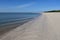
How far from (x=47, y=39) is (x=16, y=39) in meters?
1.60

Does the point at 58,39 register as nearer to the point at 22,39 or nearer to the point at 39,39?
the point at 39,39

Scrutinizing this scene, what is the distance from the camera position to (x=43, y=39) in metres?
6.12

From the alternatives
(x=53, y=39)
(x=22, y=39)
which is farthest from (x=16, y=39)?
Answer: (x=53, y=39)

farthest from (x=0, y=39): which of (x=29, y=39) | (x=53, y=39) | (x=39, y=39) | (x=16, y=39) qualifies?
(x=53, y=39)

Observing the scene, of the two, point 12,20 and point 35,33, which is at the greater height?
point 35,33

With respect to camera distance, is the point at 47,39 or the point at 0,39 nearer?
the point at 47,39

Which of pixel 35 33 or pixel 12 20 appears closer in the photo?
pixel 35 33

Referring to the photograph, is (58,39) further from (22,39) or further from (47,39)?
(22,39)

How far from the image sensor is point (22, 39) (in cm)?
634

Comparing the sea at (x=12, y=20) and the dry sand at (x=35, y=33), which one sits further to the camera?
the sea at (x=12, y=20)

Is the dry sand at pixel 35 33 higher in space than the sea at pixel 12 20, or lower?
higher

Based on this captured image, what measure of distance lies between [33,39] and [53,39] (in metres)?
1.00

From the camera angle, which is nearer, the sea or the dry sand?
the dry sand

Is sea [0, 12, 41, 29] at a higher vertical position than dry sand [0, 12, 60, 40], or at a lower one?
lower
